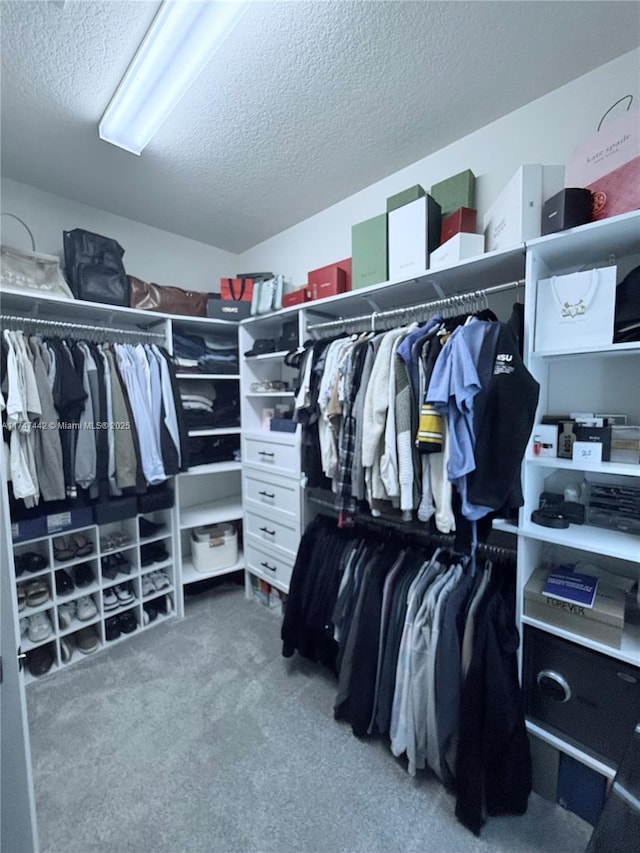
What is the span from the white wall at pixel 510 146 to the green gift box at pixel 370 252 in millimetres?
444

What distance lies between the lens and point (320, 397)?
5.47ft

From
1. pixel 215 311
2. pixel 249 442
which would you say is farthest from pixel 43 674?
pixel 215 311

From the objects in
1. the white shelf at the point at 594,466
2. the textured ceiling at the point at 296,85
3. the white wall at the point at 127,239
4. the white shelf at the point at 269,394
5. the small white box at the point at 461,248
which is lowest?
the white shelf at the point at 594,466

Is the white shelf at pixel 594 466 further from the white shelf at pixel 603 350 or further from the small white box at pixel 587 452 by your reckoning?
the white shelf at pixel 603 350

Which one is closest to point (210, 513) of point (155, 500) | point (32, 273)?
point (155, 500)

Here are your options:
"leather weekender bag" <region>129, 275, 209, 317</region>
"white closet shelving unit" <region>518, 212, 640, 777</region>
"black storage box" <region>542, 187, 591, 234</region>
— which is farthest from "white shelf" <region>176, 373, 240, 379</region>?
"black storage box" <region>542, 187, 591, 234</region>

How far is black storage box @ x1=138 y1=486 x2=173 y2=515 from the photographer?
6.85 feet

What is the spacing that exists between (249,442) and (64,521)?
112 cm

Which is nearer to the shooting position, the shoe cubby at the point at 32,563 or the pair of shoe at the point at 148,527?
the shoe cubby at the point at 32,563

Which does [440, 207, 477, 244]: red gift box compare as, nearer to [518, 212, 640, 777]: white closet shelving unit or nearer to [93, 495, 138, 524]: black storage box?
[518, 212, 640, 777]: white closet shelving unit

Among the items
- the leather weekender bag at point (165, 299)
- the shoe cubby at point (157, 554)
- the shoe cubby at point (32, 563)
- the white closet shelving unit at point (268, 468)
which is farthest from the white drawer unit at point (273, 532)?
the leather weekender bag at point (165, 299)

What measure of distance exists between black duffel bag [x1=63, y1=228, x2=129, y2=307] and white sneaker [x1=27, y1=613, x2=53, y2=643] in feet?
5.80

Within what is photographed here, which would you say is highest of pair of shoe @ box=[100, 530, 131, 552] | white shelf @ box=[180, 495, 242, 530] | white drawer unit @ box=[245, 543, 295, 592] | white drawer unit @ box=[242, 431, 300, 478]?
white drawer unit @ box=[242, 431, 300, 478]

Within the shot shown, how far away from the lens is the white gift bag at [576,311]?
1108 millimetres
